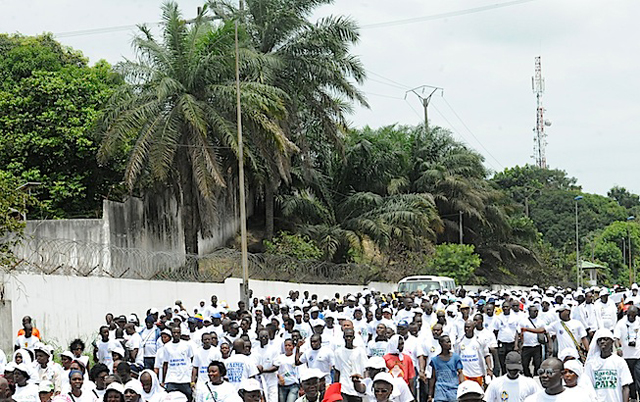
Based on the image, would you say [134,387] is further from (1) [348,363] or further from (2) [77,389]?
(1) [348,363]

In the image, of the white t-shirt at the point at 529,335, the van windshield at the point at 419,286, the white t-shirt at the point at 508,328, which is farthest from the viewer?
the van windshield at the point at 419,286

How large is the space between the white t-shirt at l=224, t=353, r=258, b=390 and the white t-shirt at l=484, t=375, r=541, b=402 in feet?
11.0

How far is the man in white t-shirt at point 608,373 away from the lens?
394 inches

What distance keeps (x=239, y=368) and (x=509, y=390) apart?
12.1 ft

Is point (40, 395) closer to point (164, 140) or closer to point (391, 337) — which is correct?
point (391, 337)

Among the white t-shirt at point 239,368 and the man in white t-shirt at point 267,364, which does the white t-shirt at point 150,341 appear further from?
the white t-shirt at point 239,368

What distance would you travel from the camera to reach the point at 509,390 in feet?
29.0

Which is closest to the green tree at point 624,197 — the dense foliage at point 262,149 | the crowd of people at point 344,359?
the dense foliage at point 262,149

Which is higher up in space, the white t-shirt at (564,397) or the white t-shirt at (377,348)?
the white t-shirt at (564,397)

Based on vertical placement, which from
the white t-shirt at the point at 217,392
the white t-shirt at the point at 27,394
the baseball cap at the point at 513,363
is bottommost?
the white t-shirt at the point at 217,392

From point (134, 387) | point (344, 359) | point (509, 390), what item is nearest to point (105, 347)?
point (344, 359)

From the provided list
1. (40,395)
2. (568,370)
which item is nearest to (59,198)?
(40,395)

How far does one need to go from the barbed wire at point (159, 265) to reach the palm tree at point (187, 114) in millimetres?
1916

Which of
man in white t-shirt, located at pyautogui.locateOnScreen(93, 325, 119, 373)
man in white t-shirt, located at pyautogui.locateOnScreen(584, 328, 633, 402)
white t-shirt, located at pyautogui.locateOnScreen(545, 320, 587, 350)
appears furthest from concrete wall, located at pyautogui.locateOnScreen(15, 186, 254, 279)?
man in white t-shirt, located at pyautogui.locateOnScreen(584, 328, 633, 402)
